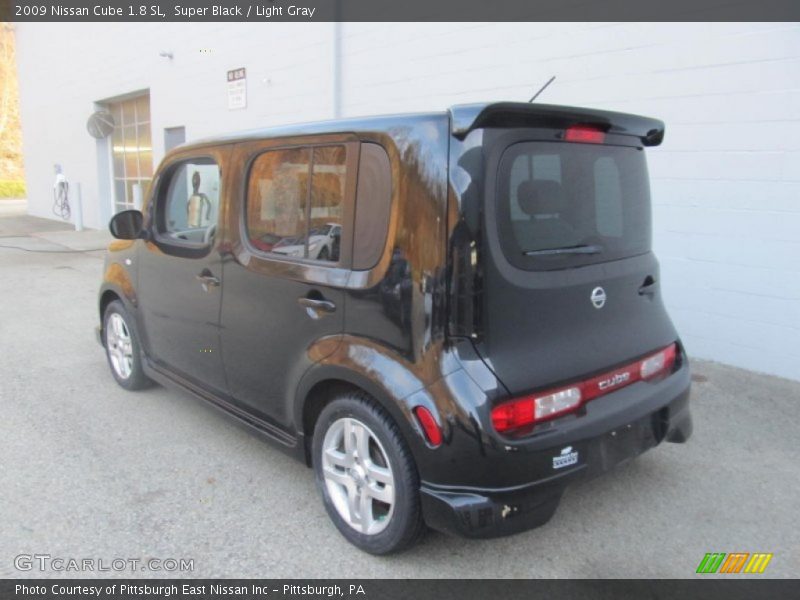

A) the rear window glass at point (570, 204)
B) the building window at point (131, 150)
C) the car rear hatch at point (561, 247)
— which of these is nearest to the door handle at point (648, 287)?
the car rear hatch at point (561, 247)

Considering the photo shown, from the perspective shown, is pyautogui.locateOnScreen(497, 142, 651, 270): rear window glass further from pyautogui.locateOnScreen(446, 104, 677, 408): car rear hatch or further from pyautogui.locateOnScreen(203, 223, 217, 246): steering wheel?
pyautogui.locateOnScreen(203, 223, 217, 246): steering wheel

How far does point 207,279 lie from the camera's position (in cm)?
353

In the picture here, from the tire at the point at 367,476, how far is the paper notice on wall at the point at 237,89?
28.8ft

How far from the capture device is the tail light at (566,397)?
2369 mm

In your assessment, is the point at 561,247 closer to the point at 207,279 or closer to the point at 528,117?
the point at 528,117

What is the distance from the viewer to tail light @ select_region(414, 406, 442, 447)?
2.38 m

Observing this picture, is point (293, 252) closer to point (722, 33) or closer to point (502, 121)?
point (502, 121)

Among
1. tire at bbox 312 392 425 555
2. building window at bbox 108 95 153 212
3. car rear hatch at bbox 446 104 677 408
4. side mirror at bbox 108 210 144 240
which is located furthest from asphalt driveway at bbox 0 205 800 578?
building window at bbox 108 95 153 212

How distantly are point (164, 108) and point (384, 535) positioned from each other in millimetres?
12553

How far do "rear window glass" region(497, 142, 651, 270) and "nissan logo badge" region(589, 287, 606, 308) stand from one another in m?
0.13

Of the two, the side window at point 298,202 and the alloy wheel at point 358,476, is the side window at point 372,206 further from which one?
the alloy wheel at point 358,476

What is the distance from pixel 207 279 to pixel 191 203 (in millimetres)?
733
